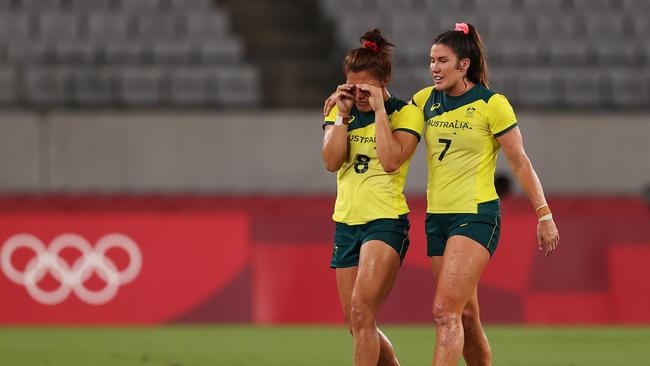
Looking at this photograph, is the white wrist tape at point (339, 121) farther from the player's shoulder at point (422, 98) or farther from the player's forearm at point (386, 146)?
the player's shoulder at point (422, 98)

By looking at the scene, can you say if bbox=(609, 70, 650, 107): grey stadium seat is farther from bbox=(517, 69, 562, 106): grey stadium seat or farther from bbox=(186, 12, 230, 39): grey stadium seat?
bbox=(186, 12, 230, 39): grey stadium seat

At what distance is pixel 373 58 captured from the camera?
6730mm

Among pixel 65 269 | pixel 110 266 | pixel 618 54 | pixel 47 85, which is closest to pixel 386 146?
pixel 110 266

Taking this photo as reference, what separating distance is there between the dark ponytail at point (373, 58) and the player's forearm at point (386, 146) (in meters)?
0.27

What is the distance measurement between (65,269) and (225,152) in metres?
4.98

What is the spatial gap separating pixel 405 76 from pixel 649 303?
5922mm

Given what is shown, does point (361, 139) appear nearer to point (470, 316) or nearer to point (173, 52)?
point (470, 316)

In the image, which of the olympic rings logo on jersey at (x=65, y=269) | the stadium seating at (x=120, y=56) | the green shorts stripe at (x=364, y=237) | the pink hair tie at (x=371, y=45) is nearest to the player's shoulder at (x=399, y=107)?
the pink hair tie at (x=371, y=45)

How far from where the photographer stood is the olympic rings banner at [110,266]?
41.6 ft

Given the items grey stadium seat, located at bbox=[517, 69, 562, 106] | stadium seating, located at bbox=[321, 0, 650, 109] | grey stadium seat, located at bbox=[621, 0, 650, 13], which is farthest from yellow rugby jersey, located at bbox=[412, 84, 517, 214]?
grey stadium seat, located at bbox=[621, 0, 650, 13]

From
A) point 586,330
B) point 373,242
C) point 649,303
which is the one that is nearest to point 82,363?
point 373,242

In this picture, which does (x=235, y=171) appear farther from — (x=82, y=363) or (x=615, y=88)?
(x=82, y=363)

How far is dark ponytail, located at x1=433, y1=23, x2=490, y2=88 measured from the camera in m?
6.76

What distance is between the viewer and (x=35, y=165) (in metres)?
17.0
